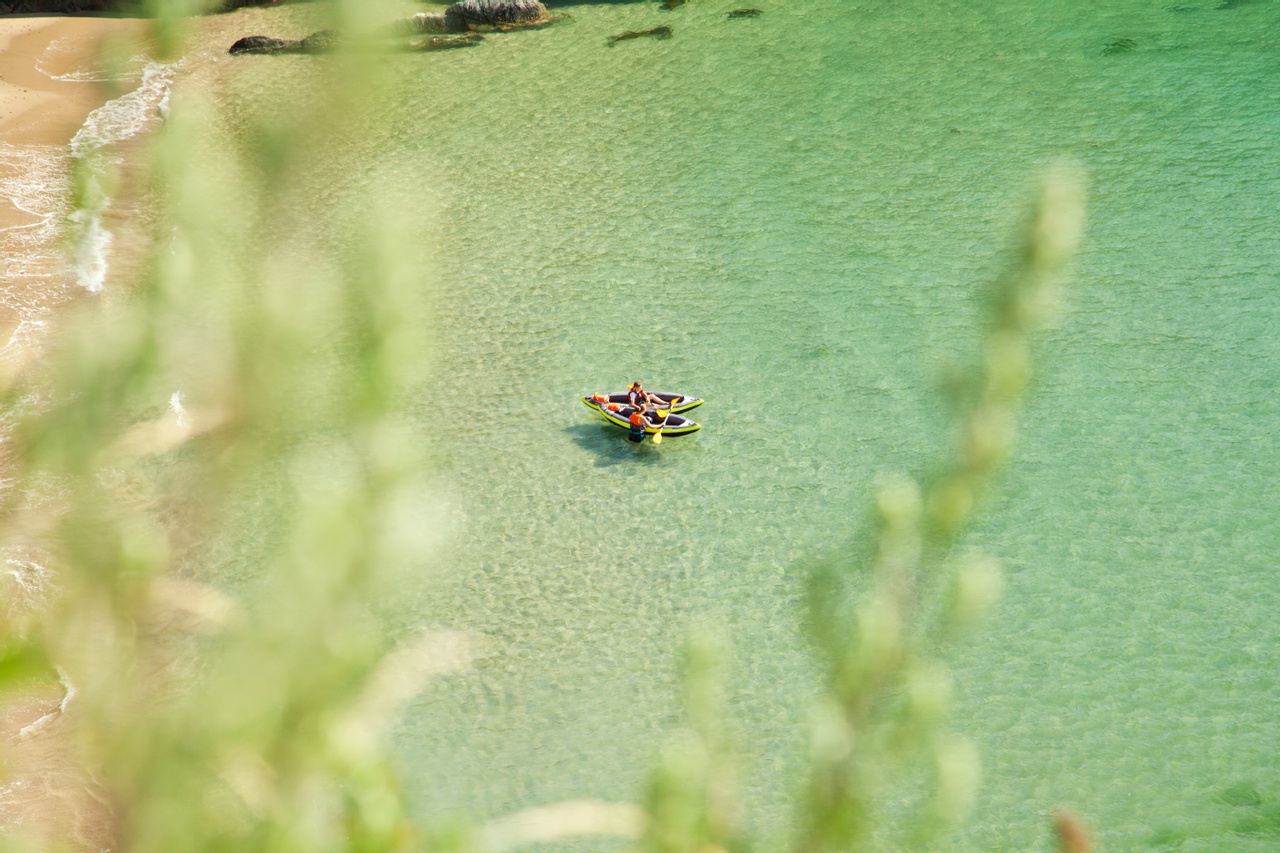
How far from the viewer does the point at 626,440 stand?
1072 centimetres

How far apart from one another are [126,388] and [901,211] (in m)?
12.8

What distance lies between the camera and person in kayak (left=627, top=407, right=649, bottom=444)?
10.4 meters

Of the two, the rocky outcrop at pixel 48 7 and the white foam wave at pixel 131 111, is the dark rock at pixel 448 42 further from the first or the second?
the rocky outcrop at pixel 48 7

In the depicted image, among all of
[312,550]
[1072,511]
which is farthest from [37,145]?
[312,550]

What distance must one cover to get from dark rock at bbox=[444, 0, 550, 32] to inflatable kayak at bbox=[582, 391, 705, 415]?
39.1 ft

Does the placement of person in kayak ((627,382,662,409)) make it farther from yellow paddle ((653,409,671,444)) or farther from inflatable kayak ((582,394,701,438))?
yellow paddle ((653,409,671,444))

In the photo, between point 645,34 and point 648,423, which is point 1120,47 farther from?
point 648,423

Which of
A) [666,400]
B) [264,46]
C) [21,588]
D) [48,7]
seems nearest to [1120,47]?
[666,400]

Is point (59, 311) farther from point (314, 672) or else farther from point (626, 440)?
point (314, 672)

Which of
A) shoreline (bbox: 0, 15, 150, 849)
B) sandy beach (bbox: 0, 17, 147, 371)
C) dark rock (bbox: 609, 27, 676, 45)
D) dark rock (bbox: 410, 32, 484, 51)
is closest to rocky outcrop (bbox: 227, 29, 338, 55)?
dark rock (bbox: 410, 32, 484, 51)

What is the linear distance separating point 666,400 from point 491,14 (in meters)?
12.3

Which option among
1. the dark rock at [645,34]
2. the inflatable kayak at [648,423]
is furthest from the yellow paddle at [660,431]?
the dark rock at [645,34]

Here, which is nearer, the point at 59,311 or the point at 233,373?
the point at 233,373

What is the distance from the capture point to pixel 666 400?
10.8m
